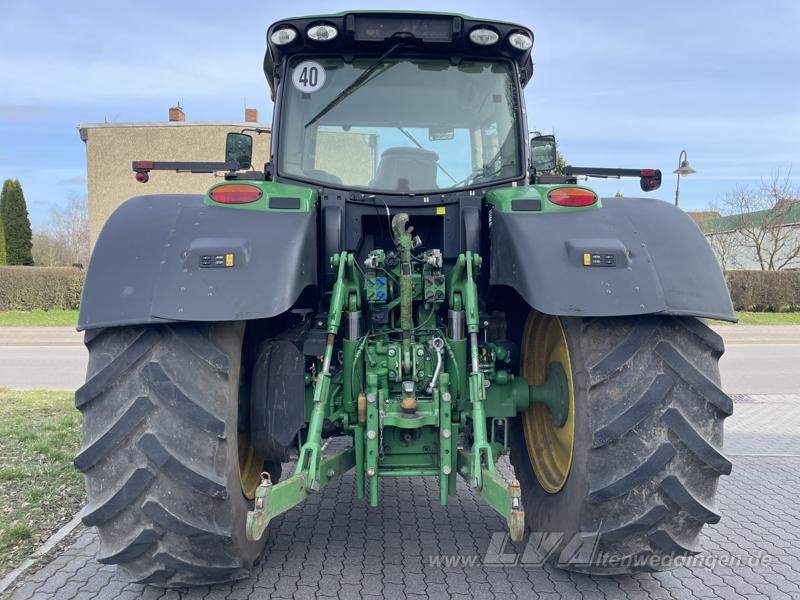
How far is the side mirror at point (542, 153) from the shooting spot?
3916 mm

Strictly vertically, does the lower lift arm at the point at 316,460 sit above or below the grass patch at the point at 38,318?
above

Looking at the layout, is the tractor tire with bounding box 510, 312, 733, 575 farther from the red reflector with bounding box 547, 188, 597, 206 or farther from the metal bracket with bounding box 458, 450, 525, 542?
the red reflector with bounding box 547, 188, 597, 206

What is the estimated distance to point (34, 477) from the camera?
4801mm

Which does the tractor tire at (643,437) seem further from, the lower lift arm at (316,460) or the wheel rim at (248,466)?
the wheel rim at (248,466)

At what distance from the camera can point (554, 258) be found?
2887mm

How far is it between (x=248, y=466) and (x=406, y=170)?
177 centimetres

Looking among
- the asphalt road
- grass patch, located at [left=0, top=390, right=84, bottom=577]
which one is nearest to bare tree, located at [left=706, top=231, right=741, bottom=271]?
the asphalt road

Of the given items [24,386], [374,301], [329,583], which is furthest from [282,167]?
[24,386]

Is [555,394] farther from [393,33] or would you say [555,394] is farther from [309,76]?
[309,76]

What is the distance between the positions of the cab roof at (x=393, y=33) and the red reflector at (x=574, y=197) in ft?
3.12

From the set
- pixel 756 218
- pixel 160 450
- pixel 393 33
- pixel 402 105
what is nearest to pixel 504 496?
pixel 160 450

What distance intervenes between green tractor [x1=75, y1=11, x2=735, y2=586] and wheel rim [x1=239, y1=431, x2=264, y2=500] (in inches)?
1.1

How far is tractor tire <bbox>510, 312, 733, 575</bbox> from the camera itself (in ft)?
9.12

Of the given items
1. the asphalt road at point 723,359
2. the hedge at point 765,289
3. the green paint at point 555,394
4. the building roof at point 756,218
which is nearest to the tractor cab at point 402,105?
the green paint at point 555,394
